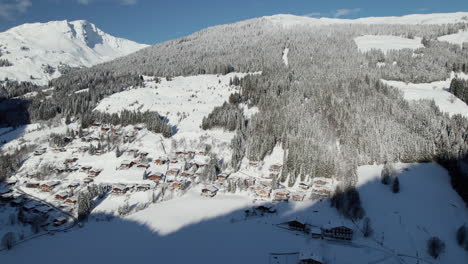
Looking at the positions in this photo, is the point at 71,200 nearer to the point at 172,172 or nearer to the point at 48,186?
the point at 48,186

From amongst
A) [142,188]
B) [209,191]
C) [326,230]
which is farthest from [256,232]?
[142,188]

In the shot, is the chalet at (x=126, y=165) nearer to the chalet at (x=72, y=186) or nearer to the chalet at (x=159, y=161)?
the chalet at (x=159, y=161)

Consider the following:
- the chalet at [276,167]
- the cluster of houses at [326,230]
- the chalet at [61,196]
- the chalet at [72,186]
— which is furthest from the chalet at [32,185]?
the cluster of houses at [326,230]

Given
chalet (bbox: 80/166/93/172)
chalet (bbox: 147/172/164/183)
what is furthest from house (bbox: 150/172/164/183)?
chalet (bbox: 80/166/93/172)

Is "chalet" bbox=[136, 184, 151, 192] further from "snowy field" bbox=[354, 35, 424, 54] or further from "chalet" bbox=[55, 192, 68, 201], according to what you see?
"snowy field" bbox=[354, 35, 424, 54]

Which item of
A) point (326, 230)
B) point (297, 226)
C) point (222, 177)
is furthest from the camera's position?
point (222, 177)

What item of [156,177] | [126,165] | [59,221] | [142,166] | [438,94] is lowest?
[59,221]
